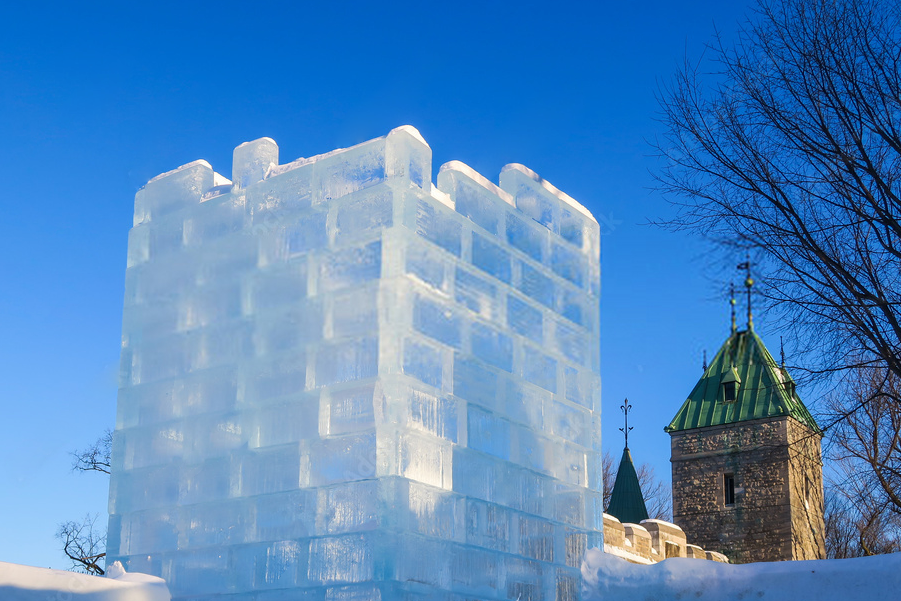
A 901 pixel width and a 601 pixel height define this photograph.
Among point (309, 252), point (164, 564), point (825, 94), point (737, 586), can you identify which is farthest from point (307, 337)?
point (825, 94)

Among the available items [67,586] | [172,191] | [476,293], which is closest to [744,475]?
[476,293]

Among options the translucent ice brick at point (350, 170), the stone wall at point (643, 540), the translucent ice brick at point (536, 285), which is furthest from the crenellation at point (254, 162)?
the stone wall at point (643, 540)

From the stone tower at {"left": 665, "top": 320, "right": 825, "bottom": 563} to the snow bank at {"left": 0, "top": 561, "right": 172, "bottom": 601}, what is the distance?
71.1 ft

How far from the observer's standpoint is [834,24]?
6.18 m

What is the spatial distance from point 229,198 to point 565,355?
255cm

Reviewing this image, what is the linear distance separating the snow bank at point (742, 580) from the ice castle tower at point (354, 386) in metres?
0.86

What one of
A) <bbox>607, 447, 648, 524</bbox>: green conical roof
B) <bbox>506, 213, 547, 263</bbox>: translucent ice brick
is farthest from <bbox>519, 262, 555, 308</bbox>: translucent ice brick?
<bbox>607, 447, 648, 524</bbox>: green conical roof

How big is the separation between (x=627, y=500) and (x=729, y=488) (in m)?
2.72

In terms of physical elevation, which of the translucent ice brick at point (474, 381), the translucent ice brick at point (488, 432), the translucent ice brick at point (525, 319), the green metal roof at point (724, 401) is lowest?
the translucent ice brick at point (488, 432)

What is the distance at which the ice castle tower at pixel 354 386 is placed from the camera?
5.88 meters

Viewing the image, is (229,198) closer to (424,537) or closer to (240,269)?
(240,269)

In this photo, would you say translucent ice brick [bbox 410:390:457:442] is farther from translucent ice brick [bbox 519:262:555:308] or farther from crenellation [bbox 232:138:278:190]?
crenellation [bbox 232:138:278:190]

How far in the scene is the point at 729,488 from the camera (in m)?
28.0

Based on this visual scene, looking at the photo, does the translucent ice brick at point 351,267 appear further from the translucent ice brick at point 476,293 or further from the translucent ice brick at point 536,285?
the translucent ice brick at point 536,285
